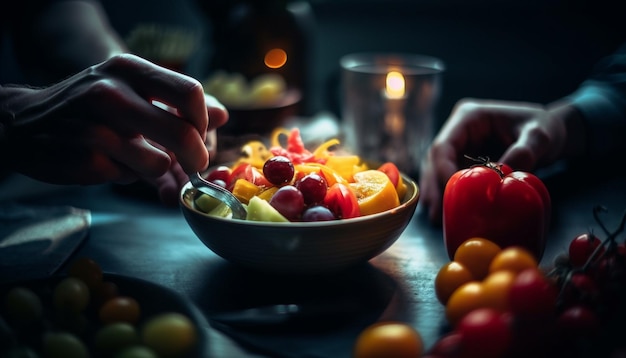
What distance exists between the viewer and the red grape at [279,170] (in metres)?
0.81

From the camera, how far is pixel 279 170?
2.65 feet

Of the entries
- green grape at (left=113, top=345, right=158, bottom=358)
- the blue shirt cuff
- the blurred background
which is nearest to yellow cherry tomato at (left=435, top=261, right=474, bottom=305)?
green grape at (left=113, top=345, right=158, bottom=358)

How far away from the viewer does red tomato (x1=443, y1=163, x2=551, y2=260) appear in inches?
32.5

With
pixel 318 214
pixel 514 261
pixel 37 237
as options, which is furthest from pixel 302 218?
pixel 37 237

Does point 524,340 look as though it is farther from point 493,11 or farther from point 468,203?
point 493,11

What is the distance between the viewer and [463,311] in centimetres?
63

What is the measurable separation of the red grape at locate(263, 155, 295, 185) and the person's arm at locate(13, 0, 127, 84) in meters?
0.80

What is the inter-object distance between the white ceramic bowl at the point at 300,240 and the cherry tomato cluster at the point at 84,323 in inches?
4.9

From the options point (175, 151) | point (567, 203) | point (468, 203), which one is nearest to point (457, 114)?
point (567, 203)

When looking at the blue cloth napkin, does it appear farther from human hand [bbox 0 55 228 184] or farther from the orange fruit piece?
the orange fruit piece

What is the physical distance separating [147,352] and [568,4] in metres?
2.26

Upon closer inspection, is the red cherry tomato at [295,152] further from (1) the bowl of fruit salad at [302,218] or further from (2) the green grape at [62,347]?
(2) the green grape at [62,347]

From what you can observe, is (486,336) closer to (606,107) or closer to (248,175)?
(248,175)

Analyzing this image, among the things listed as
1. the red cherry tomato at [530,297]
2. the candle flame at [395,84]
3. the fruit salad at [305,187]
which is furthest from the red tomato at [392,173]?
the candle flame at [395,84]
